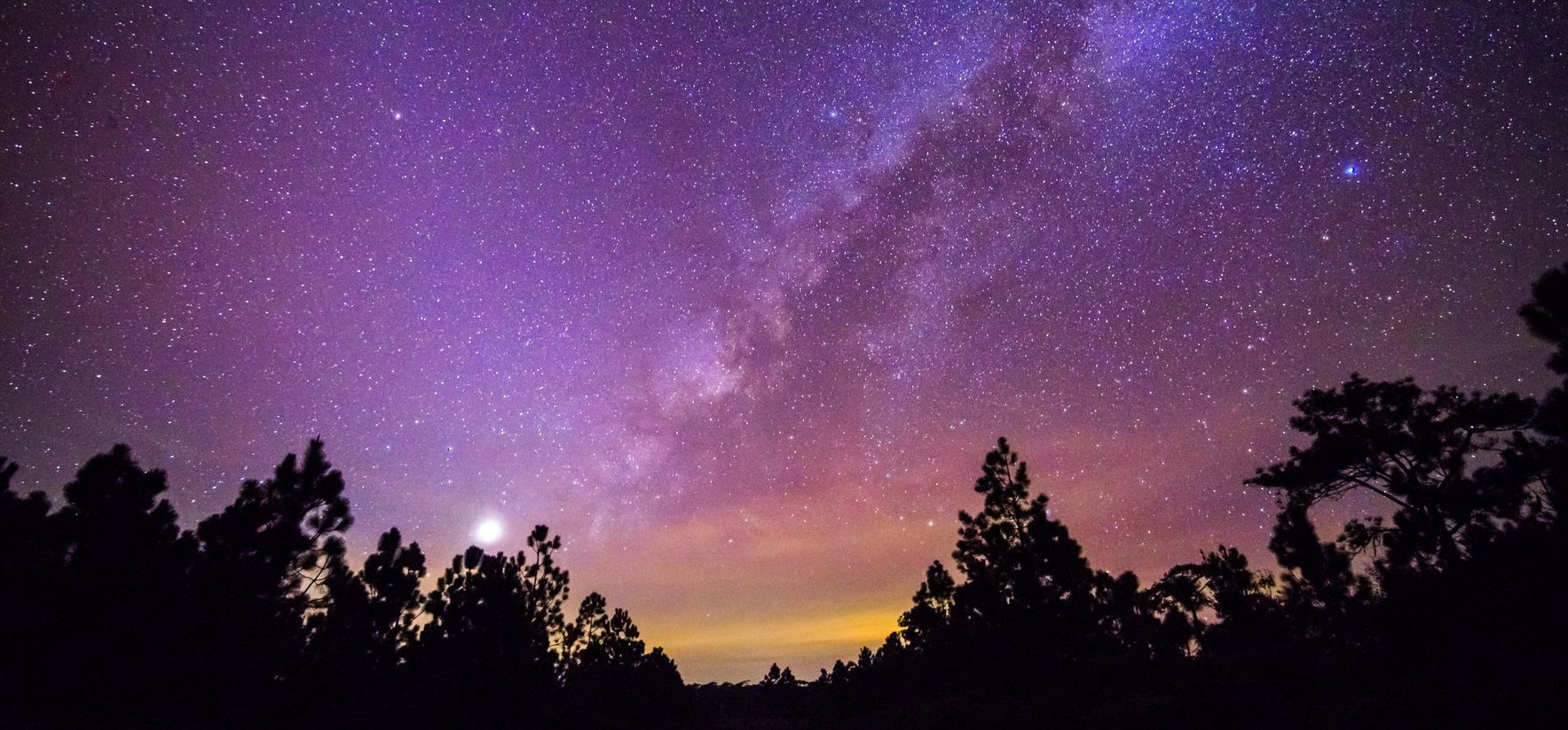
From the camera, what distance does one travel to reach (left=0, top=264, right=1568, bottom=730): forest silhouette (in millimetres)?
11336

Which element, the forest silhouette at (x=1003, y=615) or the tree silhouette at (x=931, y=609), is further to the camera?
the tree silhouette at (x=931, y=609)

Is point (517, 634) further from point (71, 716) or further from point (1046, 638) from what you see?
point (1046, 638)

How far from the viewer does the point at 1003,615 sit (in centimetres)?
2962

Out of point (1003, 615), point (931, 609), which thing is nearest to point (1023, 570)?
point (1003, 615)

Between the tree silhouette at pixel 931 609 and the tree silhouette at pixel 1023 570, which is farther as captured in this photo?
the tree silhouette at pixel 931 609

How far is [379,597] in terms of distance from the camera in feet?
78.7

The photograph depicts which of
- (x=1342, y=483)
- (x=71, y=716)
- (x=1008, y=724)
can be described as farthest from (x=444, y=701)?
(x=1342, y=483)

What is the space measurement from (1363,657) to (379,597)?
30.7 meters

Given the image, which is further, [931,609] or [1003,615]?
[931,609]

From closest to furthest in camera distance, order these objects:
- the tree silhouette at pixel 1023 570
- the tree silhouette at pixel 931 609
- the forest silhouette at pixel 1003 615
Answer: the forest silhouette at pixel 1003 615
the tree silhouette at pixel 1023 570
the tree silhouette at pixel 931 609

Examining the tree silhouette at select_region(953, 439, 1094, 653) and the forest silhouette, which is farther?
the tree silhouette at select_region(953, 439, 1094, 653)

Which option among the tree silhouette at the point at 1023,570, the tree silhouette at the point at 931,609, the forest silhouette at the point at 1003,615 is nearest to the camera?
the forest silhouette at the point at 1003,615

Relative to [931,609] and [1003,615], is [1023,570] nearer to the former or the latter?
[1003,615]

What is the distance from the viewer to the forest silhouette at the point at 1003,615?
446 inches
